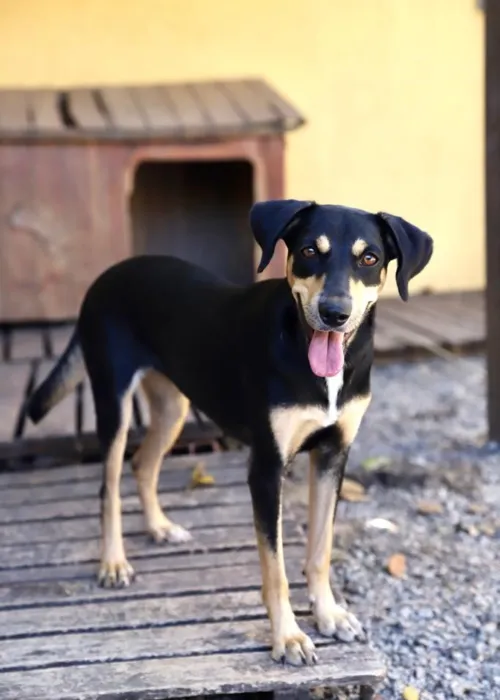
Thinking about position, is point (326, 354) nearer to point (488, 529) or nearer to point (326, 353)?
point (326, 353)

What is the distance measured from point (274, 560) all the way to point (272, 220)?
34.7 inches

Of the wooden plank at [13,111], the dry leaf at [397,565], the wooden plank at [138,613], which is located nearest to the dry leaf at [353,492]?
the dry leaf at [397,565]

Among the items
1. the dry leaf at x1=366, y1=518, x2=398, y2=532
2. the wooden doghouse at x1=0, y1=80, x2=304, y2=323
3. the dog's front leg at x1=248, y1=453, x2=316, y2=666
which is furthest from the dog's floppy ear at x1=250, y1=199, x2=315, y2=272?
the wooden doghouse at x1=0, y1=80, x2=304, y2=323

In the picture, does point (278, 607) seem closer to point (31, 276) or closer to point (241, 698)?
point (241, 698)

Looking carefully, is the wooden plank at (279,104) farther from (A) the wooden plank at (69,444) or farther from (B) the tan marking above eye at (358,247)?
(B) the tan marking above eye at (358,247)

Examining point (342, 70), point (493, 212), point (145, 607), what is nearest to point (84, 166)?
point (342, 70)

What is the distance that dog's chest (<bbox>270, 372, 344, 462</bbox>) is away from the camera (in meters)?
2.46

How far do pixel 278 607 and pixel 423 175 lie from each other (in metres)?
5.07

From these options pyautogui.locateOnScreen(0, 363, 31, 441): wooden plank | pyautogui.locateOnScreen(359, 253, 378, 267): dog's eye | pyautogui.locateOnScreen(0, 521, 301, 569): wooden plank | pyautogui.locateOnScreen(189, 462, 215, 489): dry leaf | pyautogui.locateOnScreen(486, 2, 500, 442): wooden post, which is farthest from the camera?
pyautogui.locateOnScreen(486, 2, 500, 442): wooden post

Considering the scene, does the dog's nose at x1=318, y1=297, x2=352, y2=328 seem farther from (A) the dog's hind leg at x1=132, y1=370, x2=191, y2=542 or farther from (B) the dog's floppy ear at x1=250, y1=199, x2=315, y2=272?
(A) the dog's hind leg at x1=132, y1=370, x2=191, y2=542

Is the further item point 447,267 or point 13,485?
point 447,267

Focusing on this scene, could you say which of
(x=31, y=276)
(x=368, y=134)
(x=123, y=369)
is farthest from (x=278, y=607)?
(x=368, y=134)

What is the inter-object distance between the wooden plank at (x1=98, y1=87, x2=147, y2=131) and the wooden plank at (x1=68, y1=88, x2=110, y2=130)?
2.4 inches

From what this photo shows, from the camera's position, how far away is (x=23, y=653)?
2.57 meters
